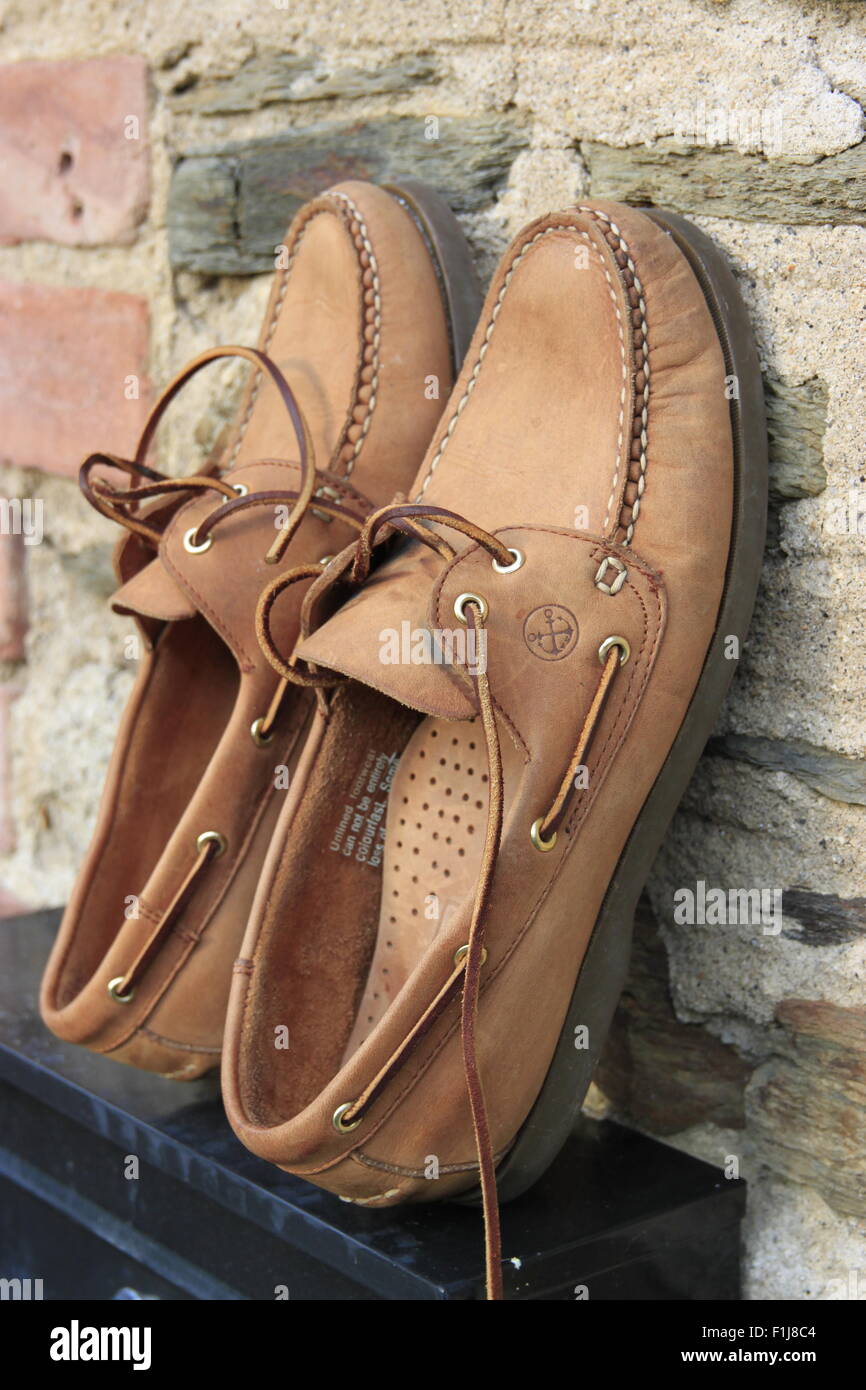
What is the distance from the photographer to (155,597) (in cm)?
103

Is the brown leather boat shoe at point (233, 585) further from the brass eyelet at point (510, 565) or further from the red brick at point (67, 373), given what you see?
the red brick at point (67, 373)

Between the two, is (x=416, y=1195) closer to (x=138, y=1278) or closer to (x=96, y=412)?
(x=138, y=1278)

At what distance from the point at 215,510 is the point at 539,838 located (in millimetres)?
330

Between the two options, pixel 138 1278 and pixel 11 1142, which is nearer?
pixel 138 1278

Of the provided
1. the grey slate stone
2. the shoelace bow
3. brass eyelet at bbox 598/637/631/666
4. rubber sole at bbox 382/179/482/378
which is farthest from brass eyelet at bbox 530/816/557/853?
the grey slate stone

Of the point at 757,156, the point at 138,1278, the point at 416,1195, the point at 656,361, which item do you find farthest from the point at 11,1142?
the point at 757,156

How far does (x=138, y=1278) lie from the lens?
107 cm

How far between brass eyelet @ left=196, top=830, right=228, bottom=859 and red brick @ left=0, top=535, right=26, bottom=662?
58 cm

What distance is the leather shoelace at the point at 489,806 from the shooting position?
816 millimetres

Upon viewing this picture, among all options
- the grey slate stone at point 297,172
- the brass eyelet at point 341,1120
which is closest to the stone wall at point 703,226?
the grey slate stone at point 297,172

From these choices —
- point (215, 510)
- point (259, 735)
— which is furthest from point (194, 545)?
point (259, 735)

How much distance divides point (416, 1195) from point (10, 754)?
81 centimetres

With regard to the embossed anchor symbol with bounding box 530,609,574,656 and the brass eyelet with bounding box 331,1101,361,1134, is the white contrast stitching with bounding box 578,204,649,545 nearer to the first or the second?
the embossed anchor symbol with bounding box 530,609,574,656

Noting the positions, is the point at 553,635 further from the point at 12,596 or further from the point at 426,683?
the point at 12,596
